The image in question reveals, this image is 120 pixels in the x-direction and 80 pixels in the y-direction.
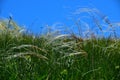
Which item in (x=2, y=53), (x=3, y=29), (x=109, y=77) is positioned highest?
(x=3, y=29)

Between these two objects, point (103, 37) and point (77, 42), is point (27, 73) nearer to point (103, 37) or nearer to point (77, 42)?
point (77, 42)

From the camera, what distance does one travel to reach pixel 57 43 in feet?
16.3

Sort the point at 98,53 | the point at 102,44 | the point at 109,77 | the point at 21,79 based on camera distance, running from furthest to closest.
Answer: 1. the point at 102,44
2. the point at 98,53
3. the point at 109,77
4. the point at 21,79

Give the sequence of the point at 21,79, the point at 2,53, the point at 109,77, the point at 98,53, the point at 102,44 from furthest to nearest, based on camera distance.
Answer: the point at 102,44 < the point at 98,53 < the point at 2,53 < the point at 109,77 < the point at 21,79

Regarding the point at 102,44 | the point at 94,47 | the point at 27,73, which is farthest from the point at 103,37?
the point at 27,73

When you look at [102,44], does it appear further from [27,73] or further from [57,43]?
[27,73]

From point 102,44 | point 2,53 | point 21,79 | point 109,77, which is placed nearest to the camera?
point 21,79

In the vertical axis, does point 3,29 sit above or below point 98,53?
above

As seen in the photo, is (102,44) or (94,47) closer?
(94,47)

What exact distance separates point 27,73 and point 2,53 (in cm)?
66

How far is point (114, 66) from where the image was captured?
15.6ft

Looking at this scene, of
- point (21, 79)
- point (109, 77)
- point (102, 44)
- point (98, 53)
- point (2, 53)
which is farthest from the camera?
point (102, 44)

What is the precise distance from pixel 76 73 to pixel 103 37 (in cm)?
214

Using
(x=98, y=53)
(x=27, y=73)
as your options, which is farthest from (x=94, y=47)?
(x=27, y=73)
